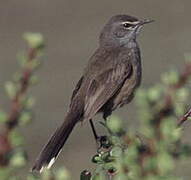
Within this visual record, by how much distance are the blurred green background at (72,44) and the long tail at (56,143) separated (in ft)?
31.5

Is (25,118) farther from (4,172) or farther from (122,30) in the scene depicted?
(122,30)

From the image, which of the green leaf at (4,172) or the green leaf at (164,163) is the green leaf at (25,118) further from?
the green leaf at (164,163)

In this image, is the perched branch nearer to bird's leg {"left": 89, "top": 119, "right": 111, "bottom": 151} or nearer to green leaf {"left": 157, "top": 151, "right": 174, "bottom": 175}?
bird's leg {"left": 89, "top": 119, "right": 111, "bottom": 151}

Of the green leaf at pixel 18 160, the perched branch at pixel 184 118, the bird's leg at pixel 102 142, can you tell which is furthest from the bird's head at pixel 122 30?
Result: the green leaf at pixel 18 160

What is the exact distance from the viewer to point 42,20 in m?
28.2

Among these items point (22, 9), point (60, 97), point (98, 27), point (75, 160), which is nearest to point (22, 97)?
point (75, 160)

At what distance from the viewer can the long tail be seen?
4.27 m

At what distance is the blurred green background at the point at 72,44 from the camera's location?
1890cm

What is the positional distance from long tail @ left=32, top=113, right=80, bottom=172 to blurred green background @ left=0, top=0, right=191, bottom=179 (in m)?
9.59

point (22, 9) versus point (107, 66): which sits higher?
point (107, 66)

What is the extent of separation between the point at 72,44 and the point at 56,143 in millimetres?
20827

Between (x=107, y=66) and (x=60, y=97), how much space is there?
14.4 meters

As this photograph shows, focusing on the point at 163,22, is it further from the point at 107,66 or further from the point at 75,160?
the point at 107,66

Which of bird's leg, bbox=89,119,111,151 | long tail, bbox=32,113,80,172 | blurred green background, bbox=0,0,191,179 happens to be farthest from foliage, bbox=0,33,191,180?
blurred green background, bbox=0,0,191,179
